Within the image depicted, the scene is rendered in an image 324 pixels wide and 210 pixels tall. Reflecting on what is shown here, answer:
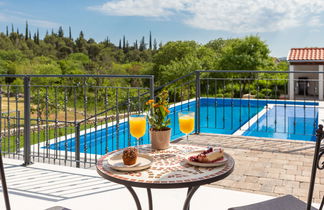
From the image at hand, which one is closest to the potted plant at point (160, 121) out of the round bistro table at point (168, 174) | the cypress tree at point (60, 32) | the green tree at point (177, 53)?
the round bistro table at point (168, 174)

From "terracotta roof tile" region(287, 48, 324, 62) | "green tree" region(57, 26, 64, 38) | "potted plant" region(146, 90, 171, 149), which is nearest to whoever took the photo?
"potted plant" region(146, 90, 171, 149)

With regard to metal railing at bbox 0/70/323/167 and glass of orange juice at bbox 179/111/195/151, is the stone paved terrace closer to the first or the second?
metal railing at bbox 0/70/323/167

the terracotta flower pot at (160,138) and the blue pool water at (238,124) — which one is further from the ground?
the terracotta flower pot at (160,138)

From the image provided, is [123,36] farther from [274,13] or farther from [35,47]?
[274,13]

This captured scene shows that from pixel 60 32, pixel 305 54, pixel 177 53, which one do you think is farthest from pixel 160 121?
pixel 60 32

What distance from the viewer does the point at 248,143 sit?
15.2ft

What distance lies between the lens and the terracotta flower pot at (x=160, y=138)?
167 centimetres

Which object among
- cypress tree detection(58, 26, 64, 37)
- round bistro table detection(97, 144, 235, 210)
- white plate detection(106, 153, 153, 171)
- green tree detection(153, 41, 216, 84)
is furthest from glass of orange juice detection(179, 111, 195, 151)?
cypress tree detection(58, 26, 64, 37)

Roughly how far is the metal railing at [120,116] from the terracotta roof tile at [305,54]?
949 millimetres

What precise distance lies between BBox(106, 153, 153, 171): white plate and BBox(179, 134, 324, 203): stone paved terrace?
166cm

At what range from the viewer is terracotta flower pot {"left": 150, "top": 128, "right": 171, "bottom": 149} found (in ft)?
5.47

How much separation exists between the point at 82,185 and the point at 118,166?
1.73m

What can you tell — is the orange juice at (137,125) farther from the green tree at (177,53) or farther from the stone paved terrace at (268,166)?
the green tree at (177,53)

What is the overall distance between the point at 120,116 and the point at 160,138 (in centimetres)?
1112
